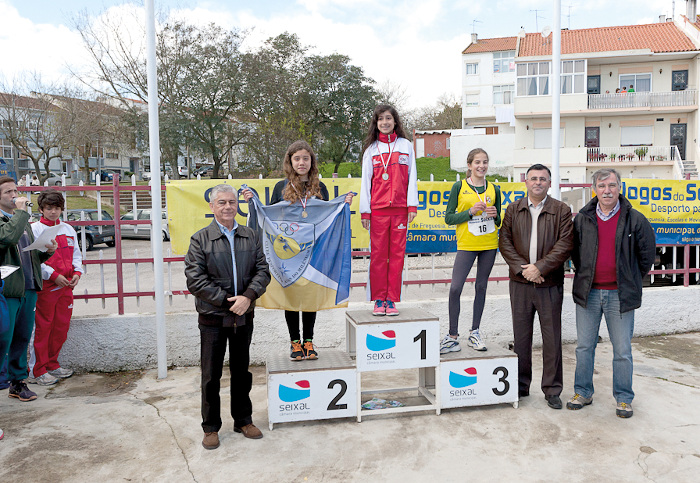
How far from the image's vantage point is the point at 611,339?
14.0ft

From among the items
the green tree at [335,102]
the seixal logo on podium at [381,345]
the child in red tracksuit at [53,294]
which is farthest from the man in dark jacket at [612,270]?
the green tree at [335,102]

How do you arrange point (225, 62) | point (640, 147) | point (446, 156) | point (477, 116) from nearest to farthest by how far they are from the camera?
1. point (225, 62)
2. point (640, 147)
3. point (446, 156)
4. point (477, 116)

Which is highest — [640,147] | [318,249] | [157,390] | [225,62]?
[225,62]

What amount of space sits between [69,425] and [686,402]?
5058 millimetres

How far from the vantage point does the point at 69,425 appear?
4094mm

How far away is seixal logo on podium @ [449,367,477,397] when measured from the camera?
14.2 ft

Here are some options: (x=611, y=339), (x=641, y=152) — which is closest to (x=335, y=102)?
(x=641, y=152)

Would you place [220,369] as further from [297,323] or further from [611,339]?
[611,339]

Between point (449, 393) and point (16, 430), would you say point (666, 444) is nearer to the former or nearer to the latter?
point (449, 393)

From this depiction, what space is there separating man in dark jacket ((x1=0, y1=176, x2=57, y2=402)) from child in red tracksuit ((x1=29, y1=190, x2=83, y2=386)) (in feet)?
0.72

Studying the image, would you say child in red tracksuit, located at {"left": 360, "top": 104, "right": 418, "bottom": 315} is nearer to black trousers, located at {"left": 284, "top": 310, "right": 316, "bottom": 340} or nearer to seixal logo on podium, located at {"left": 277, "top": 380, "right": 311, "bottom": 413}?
black trousers, located at {"left": 284, "top": 310, "right": 316, "bottom": 340}

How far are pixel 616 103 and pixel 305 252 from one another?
2865cm

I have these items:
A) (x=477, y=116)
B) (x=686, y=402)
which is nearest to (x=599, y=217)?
(x=686, y=402)

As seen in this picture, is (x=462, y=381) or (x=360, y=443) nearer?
(x=360, y=443)
